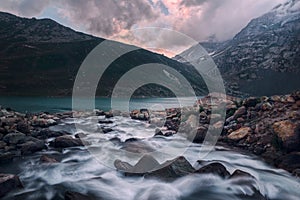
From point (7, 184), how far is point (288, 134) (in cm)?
1558

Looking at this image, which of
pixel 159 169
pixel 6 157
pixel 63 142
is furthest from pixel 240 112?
pixel 6 157

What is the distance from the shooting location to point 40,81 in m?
171

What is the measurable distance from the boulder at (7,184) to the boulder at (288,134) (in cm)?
1475

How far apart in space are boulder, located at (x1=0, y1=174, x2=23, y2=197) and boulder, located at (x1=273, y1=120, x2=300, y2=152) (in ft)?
48.4

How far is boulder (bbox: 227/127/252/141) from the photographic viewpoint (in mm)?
18509

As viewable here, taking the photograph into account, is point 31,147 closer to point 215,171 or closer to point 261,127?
point 215,171

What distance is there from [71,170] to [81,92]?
517 ft

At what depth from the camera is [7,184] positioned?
9836mm

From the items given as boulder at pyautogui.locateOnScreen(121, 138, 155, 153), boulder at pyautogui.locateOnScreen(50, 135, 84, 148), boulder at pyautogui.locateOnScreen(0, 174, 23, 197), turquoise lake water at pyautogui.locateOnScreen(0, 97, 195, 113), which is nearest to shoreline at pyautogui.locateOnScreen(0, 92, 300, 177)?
boulder at pyautogui.locateOnScreen(50, 135, 84, 148)

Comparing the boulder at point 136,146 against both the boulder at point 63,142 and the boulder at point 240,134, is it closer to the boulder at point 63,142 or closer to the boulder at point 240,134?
the boulder at point 63,142

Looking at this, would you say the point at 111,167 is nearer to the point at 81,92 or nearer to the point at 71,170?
the point at 71,170

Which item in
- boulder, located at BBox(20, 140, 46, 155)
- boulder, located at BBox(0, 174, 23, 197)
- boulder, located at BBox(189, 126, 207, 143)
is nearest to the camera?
boulder, located at BBox(0, 174, 23, 197)

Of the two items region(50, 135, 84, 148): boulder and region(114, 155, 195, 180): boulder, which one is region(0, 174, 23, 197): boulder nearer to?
region(114, 155, 195, 180): boulder

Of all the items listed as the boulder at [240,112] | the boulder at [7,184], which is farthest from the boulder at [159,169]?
the boulder at [240,112]
